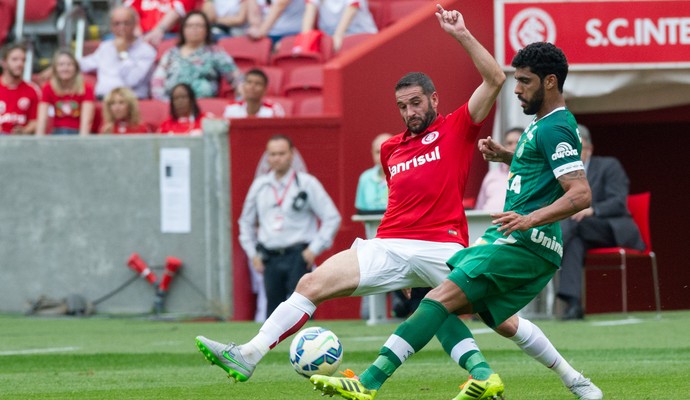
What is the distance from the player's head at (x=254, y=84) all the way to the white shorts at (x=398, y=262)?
777cm

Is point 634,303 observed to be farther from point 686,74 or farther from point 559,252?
point 559,252

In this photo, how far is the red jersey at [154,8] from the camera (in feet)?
62.3

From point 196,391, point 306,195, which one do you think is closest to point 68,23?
point 306,195

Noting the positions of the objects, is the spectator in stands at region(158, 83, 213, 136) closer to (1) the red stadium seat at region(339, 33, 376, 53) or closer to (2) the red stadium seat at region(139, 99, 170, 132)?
(2) the red stadium seat at region(139, 99, 170, 132)

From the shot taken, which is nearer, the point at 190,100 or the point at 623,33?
the point at 190,100

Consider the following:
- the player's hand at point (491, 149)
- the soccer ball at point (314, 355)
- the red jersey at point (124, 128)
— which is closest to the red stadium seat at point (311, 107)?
the red jersey at point (124, 128)

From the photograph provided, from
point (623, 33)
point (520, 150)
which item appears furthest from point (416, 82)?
point (623, 33)

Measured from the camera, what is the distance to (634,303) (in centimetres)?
1941

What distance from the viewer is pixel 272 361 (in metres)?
11.1

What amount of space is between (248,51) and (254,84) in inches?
98.3

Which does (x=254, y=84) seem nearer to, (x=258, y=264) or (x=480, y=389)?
(x=258, y=264)

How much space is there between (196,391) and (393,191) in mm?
1671

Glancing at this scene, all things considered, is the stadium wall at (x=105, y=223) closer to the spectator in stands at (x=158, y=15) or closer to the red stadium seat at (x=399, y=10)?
the spectator in stands at (x=158, y=15)

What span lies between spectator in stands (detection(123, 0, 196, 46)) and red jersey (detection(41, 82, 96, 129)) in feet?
6.44
